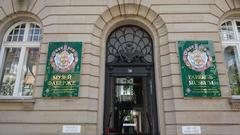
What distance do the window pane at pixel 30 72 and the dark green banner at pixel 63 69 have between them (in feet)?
2.96

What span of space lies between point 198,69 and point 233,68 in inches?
66.7

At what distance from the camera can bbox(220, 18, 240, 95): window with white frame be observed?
712 centimetres

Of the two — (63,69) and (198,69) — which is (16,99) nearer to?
(63,69)

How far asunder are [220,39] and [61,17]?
605 cm

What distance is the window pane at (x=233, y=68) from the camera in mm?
7023

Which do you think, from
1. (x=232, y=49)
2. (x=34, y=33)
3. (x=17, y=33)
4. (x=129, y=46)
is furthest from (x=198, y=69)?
(x=17, y=33)

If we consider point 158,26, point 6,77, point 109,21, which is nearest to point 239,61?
point 158,26

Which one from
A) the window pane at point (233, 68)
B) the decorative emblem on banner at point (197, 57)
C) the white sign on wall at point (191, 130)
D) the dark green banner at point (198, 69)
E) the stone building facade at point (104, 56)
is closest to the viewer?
the white sign on wall at point (191, 130)

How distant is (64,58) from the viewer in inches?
272

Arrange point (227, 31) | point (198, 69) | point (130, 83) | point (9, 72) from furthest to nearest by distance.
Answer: point (130, 83), point (227, 31), point (9, 72), point (198, 69)

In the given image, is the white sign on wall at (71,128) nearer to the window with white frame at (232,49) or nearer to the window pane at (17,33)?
the window pane at (17,33)

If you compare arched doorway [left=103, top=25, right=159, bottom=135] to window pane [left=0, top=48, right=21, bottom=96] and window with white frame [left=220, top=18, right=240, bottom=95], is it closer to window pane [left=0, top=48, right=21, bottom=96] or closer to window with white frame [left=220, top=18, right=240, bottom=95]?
window with white frame [left=220, top=18, right=240, bottom=95]

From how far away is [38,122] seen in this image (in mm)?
6340

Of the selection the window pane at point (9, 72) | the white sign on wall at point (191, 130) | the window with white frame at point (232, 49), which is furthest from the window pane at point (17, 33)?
the window with white frame at point (232, 49)
